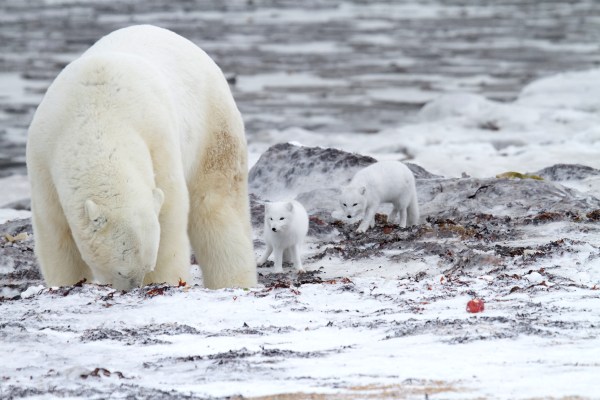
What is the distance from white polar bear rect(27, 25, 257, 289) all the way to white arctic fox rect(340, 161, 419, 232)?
1.94 metres

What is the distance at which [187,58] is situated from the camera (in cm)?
579

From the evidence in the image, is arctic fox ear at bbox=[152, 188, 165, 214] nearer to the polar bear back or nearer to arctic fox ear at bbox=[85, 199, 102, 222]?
arctic fox ear at bbox=[85, 199, 102, 222]

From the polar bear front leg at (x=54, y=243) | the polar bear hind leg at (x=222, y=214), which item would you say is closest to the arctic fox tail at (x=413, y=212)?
the polar bear hind leg at (x=222, y=214)

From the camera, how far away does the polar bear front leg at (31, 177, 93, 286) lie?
4965 millimetres

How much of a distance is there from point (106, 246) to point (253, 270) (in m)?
1.75

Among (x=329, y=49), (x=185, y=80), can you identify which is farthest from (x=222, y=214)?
(x=329, y=49)

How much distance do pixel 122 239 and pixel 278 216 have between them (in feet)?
8.36

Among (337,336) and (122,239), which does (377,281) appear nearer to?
(337,336)

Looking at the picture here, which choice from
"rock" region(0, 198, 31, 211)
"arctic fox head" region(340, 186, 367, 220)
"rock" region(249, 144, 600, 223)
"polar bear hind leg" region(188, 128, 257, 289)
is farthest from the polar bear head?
"rock" region(0, 198, 31, 211)

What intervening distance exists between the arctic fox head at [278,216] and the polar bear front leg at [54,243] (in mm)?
1859

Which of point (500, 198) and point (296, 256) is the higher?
point (500, 198)

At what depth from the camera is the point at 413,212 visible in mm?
8188

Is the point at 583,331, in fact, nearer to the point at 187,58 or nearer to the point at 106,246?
the point at 106,246

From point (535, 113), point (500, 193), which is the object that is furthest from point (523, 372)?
point (535, 113)
